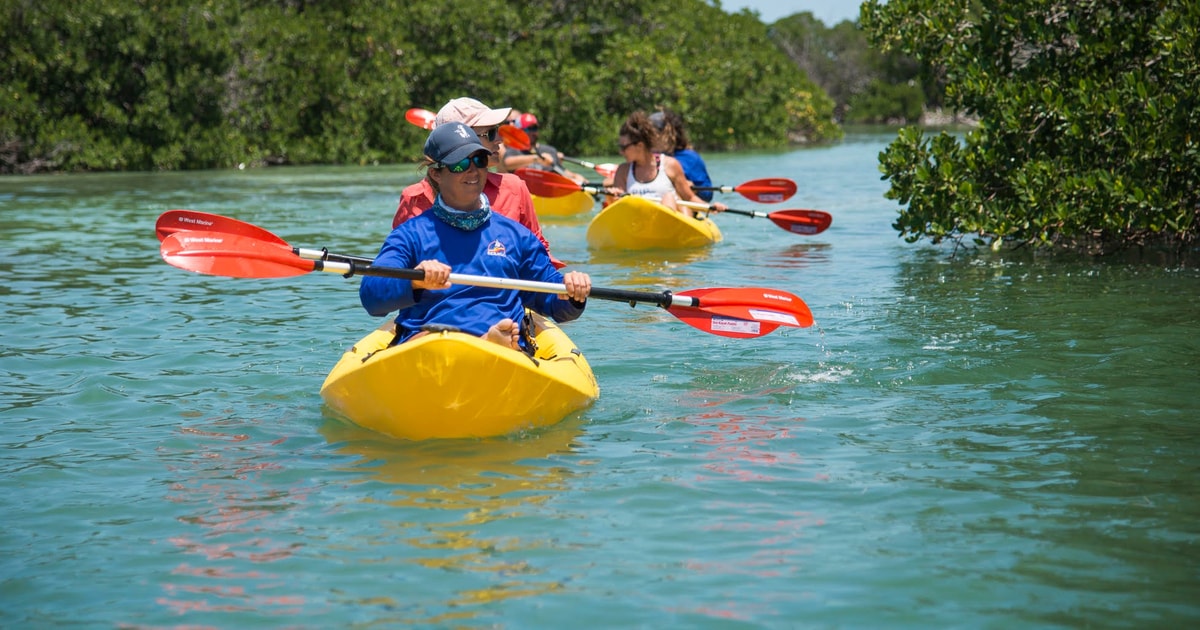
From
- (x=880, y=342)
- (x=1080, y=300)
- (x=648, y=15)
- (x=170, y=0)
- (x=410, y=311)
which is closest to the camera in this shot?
(x=410, y=311)

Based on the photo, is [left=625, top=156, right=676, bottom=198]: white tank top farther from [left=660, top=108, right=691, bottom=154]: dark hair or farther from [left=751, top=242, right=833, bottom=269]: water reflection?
[left=751, top=242, right=833, bottom=269]: water reflection

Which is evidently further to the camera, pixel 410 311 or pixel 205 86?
pixel 205 86

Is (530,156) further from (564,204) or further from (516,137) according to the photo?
(564,204)

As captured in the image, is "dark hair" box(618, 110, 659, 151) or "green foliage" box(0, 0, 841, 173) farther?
"green foliage" box(0, 0, 841, 173)

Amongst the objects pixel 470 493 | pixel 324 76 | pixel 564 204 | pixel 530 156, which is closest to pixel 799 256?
pixel 530 156

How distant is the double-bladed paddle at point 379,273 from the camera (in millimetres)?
5492

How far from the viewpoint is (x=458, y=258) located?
218 inches

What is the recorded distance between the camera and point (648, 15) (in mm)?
35875

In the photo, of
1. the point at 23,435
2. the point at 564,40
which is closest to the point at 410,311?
the point at 23,435

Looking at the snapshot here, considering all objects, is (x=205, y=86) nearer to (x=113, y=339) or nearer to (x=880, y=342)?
(x=113, y=339)

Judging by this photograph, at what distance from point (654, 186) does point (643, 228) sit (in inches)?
20.6

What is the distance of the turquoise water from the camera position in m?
3.77

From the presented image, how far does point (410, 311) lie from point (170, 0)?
23498 mm

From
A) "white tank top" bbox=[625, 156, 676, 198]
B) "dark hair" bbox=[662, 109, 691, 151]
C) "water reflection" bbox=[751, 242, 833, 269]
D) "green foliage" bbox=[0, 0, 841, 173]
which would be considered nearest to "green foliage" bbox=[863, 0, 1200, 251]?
"water reflection" bbox=[751, 242, 833, 269]
